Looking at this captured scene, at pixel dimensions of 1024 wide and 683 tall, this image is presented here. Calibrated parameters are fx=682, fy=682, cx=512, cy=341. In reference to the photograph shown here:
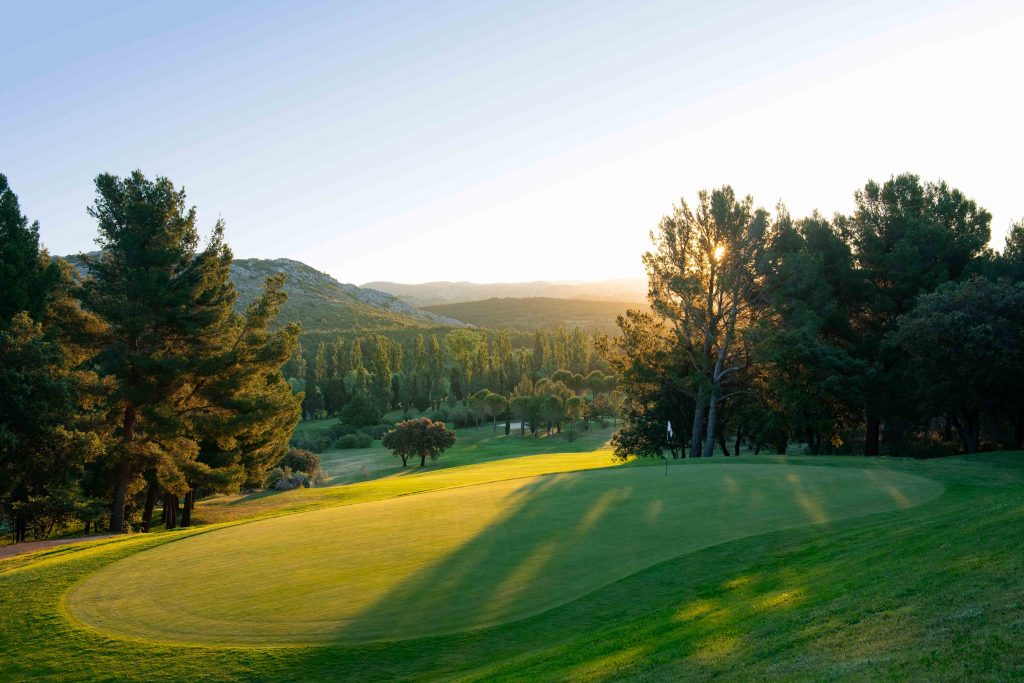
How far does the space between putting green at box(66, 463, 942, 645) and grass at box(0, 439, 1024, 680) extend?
9cm

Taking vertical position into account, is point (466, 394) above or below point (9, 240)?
below

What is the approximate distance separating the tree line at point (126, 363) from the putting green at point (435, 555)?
1168cm

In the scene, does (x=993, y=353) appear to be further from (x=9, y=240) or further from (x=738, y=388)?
(x=9, y=240)

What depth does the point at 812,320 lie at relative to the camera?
37500 mm

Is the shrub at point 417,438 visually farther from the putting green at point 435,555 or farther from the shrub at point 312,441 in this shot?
the putting green at point 435,555

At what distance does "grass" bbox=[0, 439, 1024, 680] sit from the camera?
7551mm

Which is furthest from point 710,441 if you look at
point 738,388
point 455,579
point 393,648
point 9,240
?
point 9,240

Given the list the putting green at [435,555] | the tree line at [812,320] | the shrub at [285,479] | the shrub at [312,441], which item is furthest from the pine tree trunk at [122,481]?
the shrub at [312,441]

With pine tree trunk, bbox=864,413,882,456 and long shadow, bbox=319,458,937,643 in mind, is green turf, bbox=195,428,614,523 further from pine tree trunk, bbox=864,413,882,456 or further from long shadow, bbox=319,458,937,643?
pine tree trunk, bbox=864,413,882,456

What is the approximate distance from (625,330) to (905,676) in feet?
124

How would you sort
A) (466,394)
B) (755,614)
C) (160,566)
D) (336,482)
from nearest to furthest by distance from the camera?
(755,614) < (160,566) < (336,482) < (466,394)

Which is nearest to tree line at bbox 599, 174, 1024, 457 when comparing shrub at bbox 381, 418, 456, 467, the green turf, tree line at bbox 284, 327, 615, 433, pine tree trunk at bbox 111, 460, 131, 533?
the green turf

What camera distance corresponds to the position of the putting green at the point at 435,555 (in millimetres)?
11312

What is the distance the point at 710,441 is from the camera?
40906 mm
